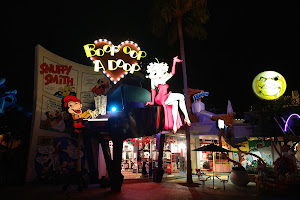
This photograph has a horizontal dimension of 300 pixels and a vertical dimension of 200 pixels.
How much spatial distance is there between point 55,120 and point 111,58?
573cm

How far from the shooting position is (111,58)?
559 inches

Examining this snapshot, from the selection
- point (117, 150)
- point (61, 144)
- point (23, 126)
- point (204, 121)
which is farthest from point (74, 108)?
point (204, 121)

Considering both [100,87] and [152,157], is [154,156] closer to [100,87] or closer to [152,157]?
[152,157]

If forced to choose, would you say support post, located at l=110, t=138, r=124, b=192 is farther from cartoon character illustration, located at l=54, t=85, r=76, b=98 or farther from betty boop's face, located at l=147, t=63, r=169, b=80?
cartoon character illustration, located at l=54, t=85, r=76, b=98

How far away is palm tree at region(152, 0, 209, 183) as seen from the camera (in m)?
17.7

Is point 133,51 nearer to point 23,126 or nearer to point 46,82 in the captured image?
point 46,82

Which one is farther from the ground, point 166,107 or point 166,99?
point 166,99

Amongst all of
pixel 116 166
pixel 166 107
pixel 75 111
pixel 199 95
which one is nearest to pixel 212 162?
pixel 199 95

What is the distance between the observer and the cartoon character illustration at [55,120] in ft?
50.5

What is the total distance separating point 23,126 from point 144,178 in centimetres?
946

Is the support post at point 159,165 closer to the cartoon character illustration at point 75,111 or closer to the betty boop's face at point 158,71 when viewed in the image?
the betty boop's face at point 158,71

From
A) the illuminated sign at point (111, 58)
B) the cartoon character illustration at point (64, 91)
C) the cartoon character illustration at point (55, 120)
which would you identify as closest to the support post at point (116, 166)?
the illuminated sign at point (111, 58)

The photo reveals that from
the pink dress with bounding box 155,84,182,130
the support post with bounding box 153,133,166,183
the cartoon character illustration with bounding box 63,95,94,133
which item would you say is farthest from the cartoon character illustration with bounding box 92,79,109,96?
the support post with bounding box 153,133,166,183

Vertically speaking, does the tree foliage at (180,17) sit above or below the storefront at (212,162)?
above
